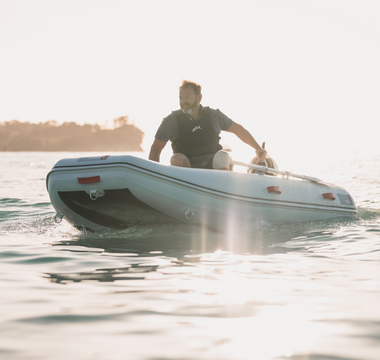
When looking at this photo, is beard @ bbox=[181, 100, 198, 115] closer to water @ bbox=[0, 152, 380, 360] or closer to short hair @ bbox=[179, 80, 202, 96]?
short hair @ bbox=[179, 80, 202, 96]

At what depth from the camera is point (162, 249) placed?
3.76m

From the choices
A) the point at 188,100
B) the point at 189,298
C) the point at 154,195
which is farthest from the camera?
the point at 188,100

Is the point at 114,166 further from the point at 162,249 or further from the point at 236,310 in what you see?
the point at 236,310

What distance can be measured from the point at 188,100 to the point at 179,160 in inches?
25.4

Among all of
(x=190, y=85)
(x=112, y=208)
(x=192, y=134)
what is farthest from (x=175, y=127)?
→ (x=112, y=208)

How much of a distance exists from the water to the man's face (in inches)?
55.9

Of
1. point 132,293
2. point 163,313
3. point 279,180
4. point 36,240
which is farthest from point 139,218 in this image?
point 163,313

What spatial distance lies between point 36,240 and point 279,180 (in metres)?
2.67

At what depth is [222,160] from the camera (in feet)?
15.3

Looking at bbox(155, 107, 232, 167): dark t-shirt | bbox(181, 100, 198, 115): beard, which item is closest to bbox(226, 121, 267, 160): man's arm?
bbox(155, 107, 232, 167): dark t-shirt

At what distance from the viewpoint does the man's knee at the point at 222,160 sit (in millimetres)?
4668

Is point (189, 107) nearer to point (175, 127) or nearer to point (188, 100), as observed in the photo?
point (188, 100)

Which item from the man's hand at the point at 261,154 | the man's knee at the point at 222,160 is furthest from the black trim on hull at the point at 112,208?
the man's hand at the point at 261,154

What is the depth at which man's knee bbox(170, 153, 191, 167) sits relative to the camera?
473cm
